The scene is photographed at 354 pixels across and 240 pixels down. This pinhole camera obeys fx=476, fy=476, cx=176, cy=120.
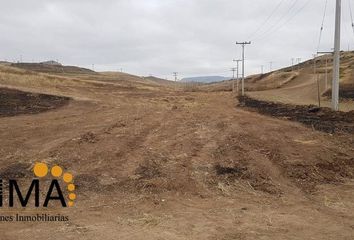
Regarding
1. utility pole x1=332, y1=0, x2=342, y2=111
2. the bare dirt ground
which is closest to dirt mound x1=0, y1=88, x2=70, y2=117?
the bare dirt ground

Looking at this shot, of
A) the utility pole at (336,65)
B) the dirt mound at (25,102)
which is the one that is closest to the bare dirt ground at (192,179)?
the dirt mound at (25,102)

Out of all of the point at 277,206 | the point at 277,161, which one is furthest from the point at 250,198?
the point at 277,161

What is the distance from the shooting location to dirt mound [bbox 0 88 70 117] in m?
25.7

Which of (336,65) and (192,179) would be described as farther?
(336,65)

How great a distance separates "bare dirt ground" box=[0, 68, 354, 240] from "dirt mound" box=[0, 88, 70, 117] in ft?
23.2

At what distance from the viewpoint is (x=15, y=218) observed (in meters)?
→ 8.30

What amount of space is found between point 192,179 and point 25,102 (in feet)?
69.3

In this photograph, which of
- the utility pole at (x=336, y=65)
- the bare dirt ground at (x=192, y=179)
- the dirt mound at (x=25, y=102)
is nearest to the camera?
the bare dirt ground at (x=192, y=179)

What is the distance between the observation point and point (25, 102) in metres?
29.6

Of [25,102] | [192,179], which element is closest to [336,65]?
[25,102]

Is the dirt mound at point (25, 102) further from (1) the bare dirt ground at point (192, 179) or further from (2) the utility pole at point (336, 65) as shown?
(2) the utility pole at point (336, 65)

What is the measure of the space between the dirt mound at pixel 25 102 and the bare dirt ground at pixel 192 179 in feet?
23.2

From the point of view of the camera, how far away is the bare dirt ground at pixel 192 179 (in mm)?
7930

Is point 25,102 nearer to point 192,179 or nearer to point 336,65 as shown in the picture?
point 336,65
